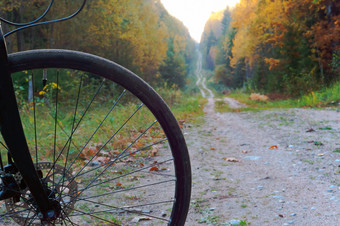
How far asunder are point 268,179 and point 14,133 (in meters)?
2.27

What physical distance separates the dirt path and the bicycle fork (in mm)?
1074

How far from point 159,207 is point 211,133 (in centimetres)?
351

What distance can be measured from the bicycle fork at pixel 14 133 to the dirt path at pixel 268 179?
1074mm

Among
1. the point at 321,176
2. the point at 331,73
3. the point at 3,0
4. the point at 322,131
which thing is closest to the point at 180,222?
the point at 321,176

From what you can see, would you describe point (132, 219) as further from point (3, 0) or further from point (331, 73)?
point (331, 73)

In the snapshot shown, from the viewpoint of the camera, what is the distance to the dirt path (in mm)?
1872

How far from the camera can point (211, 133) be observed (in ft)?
18.1

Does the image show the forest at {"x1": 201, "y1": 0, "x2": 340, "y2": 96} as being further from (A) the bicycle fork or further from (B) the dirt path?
(A) the bicycle fork

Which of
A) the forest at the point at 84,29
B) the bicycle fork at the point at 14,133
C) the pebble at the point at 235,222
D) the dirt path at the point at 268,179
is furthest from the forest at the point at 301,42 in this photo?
the bicycle fork at the point at 14,133

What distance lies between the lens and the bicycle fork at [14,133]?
1049 millimetres

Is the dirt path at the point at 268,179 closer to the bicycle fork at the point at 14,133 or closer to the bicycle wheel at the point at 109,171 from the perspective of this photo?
the bicycle wheel at the point at 109,171

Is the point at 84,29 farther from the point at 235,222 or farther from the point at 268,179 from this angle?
the point at 235,222

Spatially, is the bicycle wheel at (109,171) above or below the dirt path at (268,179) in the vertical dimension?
above

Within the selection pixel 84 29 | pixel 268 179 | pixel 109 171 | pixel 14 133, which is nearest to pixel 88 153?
pixel 109 171
